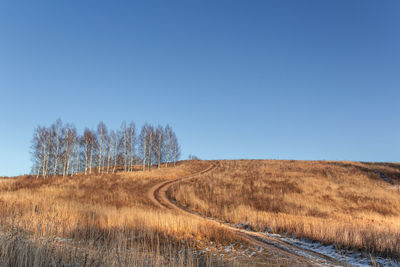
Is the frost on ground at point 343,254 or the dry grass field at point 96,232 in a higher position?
the dry grass field at point 96,232

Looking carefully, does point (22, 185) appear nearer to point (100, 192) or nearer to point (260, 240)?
point (100, 192)

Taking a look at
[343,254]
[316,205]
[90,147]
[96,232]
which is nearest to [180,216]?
[96,232]

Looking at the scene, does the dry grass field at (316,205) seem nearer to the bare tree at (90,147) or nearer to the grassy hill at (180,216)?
the grassy hill at (180,216)

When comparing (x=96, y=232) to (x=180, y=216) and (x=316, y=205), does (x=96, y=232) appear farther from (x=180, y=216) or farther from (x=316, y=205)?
(x=316, y=205)

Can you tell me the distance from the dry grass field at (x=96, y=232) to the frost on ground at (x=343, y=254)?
2.59 meters

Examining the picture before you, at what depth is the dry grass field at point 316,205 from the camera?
8922 millimetres

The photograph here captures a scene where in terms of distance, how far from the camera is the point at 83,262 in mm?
3963

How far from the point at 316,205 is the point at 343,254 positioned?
50.3 feet

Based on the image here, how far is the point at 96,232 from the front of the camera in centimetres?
847

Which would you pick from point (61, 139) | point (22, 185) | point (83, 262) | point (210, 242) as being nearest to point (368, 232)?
point (210, 242)

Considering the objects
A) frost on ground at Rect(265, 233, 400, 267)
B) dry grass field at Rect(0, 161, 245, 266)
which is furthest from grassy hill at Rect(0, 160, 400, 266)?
frost on ground at Rect(265, 233, 400, 267)

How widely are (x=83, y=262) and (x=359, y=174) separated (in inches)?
1720

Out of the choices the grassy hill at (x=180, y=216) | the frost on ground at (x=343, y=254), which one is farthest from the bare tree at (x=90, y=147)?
the frost on ground at (x=343, y=254)

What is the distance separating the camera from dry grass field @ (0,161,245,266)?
4078mm
